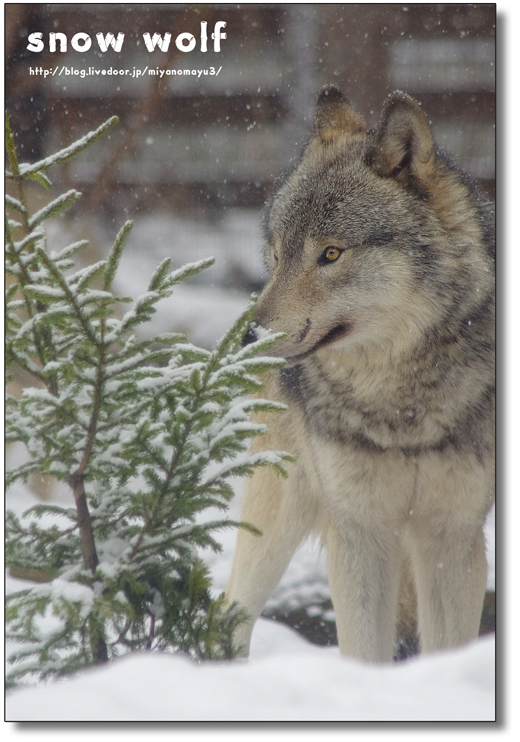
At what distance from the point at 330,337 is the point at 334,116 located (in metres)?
0.73

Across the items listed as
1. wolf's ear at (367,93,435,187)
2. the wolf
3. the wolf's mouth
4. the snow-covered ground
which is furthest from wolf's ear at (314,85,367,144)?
the snow-covered ground

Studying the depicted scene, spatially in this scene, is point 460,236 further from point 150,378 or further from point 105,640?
point 105,640

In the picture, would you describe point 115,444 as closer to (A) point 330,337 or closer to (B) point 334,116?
(A) point 330,337

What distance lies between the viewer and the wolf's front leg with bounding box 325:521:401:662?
5.91ft

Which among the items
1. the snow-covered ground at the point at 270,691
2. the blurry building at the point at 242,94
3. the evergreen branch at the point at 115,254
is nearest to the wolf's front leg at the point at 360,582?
the snow-covered ground at the point at 270,691

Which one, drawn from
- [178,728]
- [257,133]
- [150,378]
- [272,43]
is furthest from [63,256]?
[257,133]

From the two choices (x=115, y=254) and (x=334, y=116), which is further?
(x=334, y=116)

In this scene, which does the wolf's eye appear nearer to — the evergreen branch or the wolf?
the wolf

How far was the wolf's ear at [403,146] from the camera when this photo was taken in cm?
151

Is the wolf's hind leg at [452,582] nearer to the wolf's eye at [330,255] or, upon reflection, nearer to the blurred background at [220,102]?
the wolf's eye at [330,255]

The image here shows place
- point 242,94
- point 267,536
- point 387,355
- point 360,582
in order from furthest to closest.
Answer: point 242,94 < point 267,536 < point 360,582 < point 387,355

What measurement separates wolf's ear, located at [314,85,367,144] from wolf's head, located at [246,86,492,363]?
0.60 ft

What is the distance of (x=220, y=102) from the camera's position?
344 centimetres

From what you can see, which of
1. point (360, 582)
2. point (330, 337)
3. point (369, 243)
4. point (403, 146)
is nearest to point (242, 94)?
point (403, 146)
